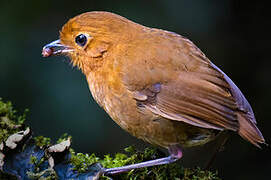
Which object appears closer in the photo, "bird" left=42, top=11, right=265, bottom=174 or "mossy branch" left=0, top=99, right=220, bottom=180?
"mossy branch" left=0, top=99, right=220, bottom=180

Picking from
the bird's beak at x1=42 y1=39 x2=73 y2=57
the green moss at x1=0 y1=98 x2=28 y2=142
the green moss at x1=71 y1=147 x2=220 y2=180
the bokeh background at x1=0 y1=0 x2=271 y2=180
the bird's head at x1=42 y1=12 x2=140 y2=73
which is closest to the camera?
the green moss at x1=71 y1=147 x2=220 y2=180

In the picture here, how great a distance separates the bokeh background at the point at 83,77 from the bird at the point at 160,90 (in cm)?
138

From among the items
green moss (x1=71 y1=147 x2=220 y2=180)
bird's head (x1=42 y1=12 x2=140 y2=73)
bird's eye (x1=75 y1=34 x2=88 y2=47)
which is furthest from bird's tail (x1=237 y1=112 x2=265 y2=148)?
bird's eye (x1=75 y1=34 x2=88 y2=47)

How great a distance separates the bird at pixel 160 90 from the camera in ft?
10.9

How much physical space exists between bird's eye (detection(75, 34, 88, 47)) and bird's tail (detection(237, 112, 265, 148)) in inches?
54.7

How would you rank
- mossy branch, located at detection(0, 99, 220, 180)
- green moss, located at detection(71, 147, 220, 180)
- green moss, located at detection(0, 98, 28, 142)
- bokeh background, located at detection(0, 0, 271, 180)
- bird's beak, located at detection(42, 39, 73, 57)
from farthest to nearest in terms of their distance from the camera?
1. bokeh background, located at detection(0, 0, 271, 180)
2. bird's beak, located at detection(42, 39, 73, 57)
3. green moss, located at detection(0, 98, 28, 142)
4. green moss, located at detection(71, 147, 220, 180)
5. mossy branch, located at detection(0, 99, 220, 180)

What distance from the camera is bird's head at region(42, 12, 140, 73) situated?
3.74 metres

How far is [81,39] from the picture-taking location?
3.80 m

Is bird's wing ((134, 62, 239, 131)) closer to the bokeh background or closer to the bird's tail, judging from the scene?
the bird's tail

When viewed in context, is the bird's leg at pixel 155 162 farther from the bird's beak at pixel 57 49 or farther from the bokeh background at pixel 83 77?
the bokeh background at pixel 83 77

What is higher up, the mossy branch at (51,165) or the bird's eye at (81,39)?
the bird's eye at (81,39)

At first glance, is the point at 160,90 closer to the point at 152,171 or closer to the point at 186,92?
Result: the point at 186,92

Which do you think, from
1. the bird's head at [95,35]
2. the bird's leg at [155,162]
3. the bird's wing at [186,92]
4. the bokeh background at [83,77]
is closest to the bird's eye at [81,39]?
the bird's head at [95,35]

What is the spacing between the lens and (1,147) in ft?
9.02
